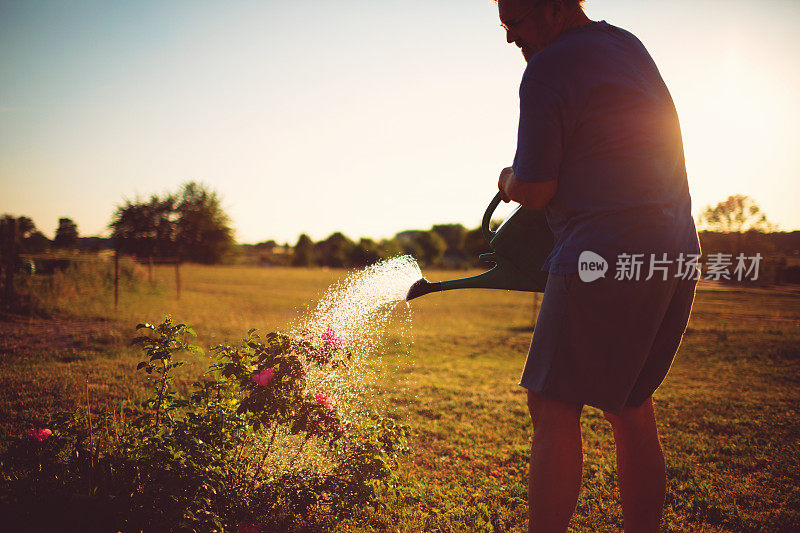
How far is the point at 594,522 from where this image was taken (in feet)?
8.79

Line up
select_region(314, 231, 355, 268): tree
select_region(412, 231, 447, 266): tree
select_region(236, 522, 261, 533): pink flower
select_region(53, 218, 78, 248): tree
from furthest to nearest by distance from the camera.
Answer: select_region(412, 231, 447, 266): tree < select_region(314, 231, 355, 268): tree < select_region(53, 218, 78, 248): tree < select_region(236, 522, 261, 533): pink flower

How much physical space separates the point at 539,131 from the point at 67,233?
64.1 feet

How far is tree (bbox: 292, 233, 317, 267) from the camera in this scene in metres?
93.8

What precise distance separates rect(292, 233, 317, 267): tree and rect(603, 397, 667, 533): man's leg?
92424mm

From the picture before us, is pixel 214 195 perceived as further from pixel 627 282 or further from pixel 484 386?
pixel 627 282

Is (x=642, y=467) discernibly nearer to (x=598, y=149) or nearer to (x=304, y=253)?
(x=598, y=149)

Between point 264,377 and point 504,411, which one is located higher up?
point 264,377

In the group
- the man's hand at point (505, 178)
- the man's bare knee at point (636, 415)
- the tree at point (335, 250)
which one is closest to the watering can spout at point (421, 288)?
the man's hand at point (505, 178)

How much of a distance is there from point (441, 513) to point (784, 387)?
19.9 ft

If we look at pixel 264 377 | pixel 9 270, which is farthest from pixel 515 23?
pixel 9 270

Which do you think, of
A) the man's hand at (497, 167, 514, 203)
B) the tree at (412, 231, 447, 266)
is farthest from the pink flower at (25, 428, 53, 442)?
the tree at (412, 231, 447, 266)

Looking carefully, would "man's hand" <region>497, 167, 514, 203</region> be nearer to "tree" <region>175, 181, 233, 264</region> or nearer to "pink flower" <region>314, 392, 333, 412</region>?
"pink flower" <region>314, 392, 333, 412</region>

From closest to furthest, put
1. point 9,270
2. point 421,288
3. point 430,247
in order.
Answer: point 421,288 → point 9,270 → point 430,247

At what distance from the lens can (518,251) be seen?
175cm
